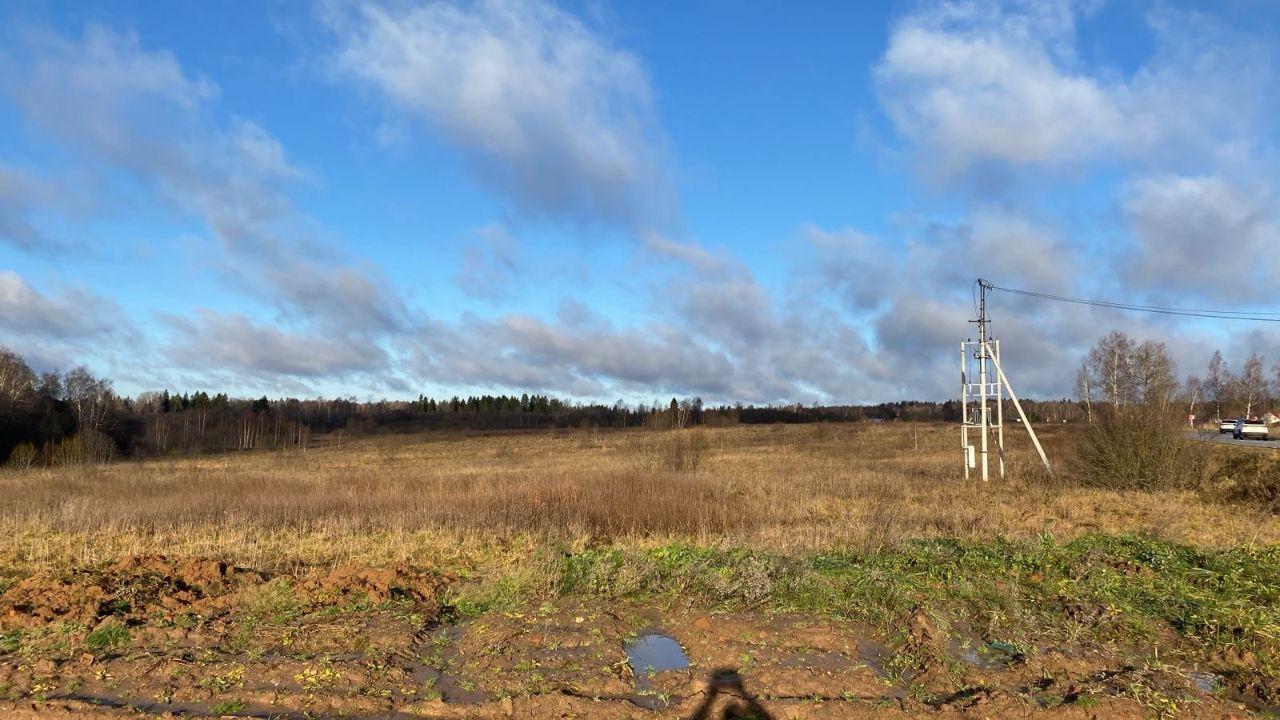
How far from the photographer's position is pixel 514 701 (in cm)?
526

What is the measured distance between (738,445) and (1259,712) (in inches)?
1970

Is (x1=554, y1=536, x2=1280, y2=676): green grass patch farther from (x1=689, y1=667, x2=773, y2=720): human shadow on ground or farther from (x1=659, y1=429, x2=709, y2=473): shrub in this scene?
(x1=659, y1=429, x2=709, y2=473): shrub

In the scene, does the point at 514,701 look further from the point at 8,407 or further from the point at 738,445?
the point at 8,407

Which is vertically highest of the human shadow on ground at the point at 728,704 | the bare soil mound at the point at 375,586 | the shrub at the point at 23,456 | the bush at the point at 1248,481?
the bush at the point at 1248,481

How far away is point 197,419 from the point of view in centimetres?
8094

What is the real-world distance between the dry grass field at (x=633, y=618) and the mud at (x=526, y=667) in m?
0.02

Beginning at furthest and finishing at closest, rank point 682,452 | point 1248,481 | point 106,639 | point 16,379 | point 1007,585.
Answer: point 16,379 → point 682,452 → point 1248,481 → point 1007,585 → point 106,639

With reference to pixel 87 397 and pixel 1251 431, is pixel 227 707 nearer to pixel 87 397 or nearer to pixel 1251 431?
pixel 1251 431

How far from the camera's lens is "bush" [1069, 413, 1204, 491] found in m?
19.8

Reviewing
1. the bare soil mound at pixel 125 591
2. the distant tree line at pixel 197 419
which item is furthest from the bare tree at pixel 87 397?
the bare soil mound at pixel 125 591

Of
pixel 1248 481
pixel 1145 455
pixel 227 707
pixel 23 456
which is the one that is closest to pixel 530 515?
pixel 227 707

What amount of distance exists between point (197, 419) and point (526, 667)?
286 feet

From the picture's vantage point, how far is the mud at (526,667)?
5125mm

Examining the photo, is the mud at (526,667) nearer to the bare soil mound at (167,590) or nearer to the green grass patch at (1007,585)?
the bare soil mound at (167,590)
